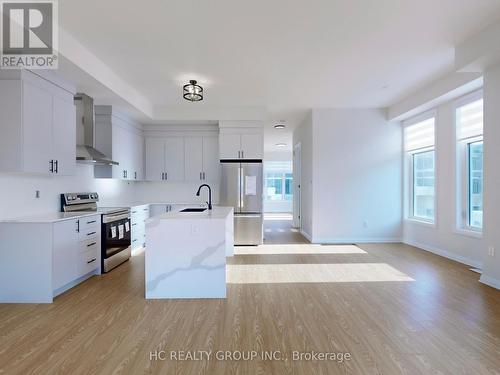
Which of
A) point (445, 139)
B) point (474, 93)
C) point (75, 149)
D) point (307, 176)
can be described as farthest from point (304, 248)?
point (75, 149)

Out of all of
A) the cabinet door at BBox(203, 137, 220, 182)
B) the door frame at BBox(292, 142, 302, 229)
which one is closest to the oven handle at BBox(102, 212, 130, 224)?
the cabinet door at BBox(203, 137, 220, 182)

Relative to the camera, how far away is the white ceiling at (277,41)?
8.91 feet

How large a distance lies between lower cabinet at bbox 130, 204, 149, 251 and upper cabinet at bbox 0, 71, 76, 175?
5.22 ft

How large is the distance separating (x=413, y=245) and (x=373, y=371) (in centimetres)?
451

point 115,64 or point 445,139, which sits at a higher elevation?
point 115,64

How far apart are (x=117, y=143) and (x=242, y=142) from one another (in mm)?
2333

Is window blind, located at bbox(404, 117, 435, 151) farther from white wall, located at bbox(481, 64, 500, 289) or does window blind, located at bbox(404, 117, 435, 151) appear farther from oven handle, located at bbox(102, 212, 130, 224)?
oven handle, located at bbox(102, 212, 130, 224)

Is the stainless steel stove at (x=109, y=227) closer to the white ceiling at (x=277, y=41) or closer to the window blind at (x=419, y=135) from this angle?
the white ceiling at (x=277, y=41)

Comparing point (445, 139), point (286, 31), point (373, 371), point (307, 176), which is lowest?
point (373, 371)

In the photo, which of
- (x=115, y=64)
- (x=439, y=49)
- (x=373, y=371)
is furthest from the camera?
(x=115, y=64)

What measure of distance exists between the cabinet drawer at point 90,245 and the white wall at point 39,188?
0.71 meters

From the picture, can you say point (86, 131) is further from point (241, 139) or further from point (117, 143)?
point (241, 139)

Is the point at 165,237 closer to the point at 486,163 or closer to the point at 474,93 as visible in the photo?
the point at 486,163

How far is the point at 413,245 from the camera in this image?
5.76 m
